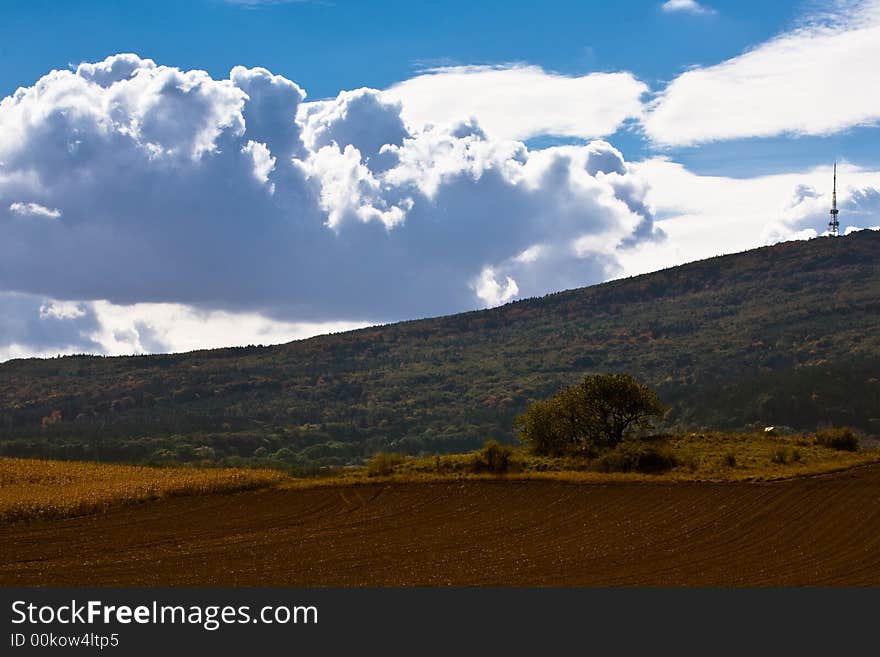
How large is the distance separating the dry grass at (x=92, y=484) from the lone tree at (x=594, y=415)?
1493 cm

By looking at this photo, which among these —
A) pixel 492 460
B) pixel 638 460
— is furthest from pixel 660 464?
pixel 492 460

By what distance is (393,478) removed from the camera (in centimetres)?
5506

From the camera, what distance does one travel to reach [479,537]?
38.6 meters

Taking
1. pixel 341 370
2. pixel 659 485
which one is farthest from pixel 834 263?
pixel 659 485

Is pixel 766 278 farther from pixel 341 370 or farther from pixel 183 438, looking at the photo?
pixel 183 438

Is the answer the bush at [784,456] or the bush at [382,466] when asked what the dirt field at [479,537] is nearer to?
the bush at [784,456]

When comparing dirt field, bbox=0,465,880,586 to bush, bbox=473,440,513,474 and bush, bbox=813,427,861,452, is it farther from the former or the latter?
bush, bbox=813,427,861,452

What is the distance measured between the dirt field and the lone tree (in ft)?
35.6

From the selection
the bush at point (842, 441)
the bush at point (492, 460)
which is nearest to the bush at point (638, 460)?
the bush at point (492, 460)

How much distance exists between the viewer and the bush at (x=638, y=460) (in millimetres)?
56000

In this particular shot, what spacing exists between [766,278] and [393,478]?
423ft

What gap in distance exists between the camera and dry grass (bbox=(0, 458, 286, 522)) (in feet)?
147

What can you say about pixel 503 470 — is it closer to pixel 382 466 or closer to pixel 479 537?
pixel 382 466

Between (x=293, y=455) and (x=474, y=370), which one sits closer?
(x=293, y=455)
